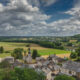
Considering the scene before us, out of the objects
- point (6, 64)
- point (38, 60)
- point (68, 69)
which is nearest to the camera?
point (68, 69)

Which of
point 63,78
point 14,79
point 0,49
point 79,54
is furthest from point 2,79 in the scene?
point 0,49

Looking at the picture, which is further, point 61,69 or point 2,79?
point 61,69

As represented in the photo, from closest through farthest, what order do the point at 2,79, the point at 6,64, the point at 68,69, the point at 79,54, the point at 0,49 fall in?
the point at 2,79
the point at 68,69
the point at 6,64
the point at 79,54
the point at 0,49

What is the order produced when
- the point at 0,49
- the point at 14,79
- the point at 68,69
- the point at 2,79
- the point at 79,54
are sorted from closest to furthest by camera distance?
the point at 14,79 → the point at 2,79 → the point at 68,69 → the point at 79,54 → the point at 0,49

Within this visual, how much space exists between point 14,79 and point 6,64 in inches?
1067

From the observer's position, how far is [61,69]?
176 feet

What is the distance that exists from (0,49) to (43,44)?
4512cm

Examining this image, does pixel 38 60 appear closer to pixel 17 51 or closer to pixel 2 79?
pixel 17 51

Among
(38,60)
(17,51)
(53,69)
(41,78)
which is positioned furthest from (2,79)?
(17,51)

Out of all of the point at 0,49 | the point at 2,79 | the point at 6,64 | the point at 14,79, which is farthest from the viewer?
the point at 0,49

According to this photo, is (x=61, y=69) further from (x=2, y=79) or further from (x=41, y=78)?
(x=2, y=79)

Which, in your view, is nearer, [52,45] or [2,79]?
[2,79]

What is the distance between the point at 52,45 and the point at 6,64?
→ 7059 centimetres

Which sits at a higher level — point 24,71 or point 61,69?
point 24,71
